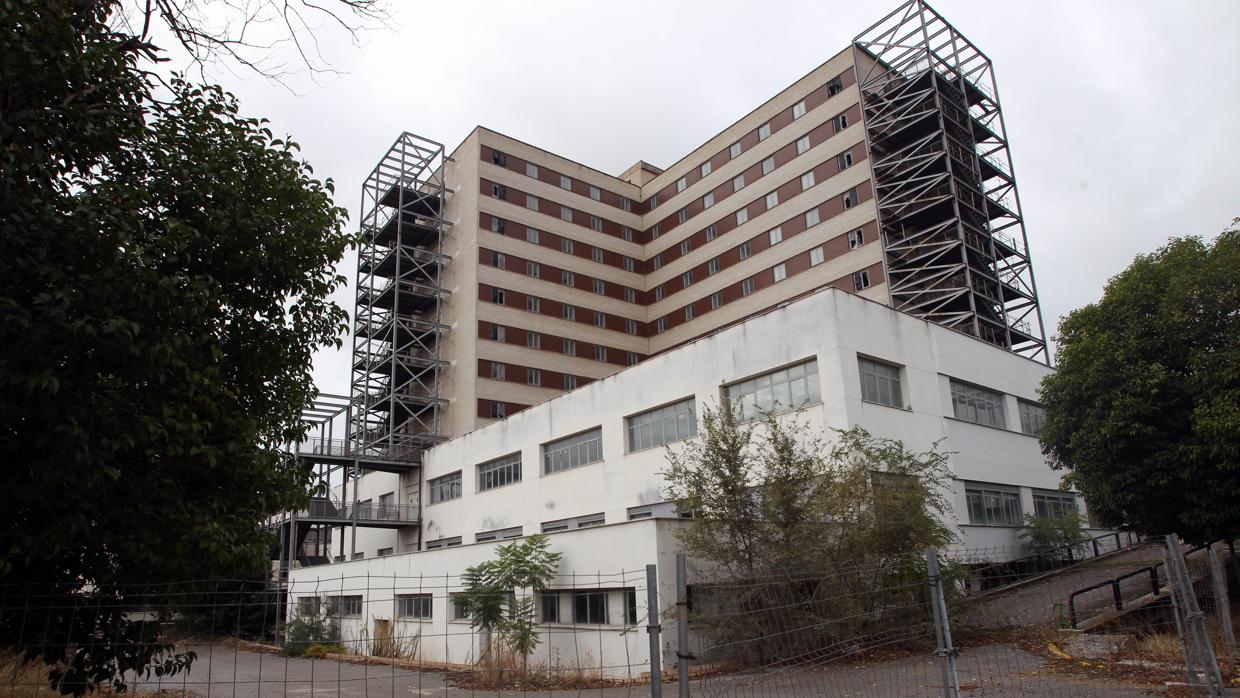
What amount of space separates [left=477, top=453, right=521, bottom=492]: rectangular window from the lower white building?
0.40 ft

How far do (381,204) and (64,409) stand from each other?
48.3m

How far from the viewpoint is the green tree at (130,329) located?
18.5 ft

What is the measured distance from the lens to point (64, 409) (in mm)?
5641

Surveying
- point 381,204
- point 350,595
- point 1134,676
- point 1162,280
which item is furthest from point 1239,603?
point 381,204

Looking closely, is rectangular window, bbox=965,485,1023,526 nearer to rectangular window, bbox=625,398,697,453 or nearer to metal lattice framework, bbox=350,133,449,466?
rectangular window, bbox=625,398,697,453

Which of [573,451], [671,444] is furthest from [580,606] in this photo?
[573,451]

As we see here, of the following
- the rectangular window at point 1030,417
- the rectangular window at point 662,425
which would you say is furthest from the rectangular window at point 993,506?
the rectangular window at point 662,425

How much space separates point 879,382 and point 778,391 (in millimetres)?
2851

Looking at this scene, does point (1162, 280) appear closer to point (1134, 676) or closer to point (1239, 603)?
point (1239, 603)

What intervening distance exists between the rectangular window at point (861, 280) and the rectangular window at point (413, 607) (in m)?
27.1

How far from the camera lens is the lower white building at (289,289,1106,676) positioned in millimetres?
20953

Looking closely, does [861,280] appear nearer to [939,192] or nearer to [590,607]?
[939,192]

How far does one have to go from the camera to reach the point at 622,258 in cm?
5588

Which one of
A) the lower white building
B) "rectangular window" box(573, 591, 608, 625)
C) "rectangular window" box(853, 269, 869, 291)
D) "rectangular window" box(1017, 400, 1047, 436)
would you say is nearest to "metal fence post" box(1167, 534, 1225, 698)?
the lower white building
